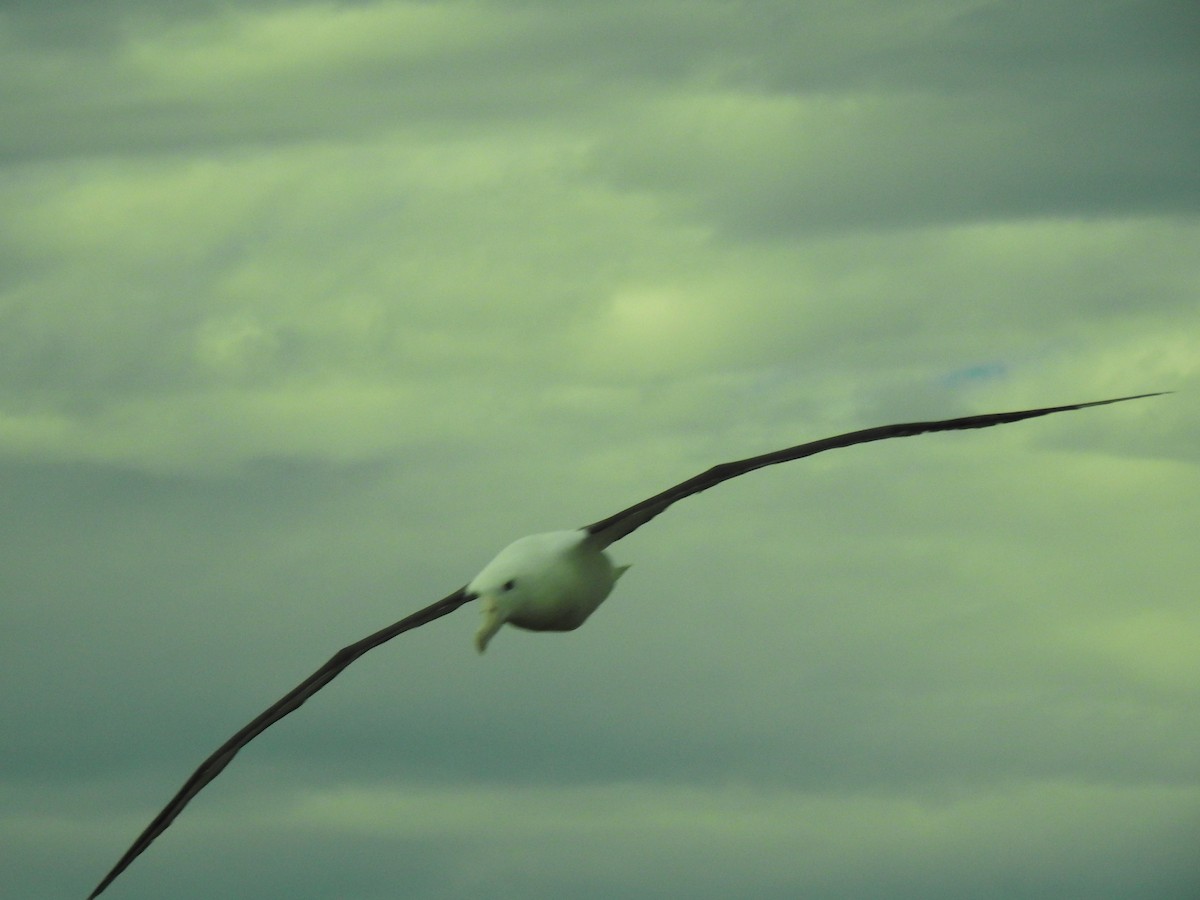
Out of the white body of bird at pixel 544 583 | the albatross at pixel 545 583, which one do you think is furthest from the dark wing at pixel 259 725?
the white body of bird at pixel 544 583

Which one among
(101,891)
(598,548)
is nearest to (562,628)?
(598,548)

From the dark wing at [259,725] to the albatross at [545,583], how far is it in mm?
11

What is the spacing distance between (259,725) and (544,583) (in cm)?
438

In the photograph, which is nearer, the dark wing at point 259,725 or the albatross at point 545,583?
the albatross at point 545,583

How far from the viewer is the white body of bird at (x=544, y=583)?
2062 centimetres

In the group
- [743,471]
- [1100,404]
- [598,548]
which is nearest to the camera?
[1100,404]

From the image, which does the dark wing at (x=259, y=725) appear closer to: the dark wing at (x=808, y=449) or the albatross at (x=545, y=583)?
the albatross at (x=545, y=583)

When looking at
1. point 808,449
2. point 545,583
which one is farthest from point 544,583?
point 808,449

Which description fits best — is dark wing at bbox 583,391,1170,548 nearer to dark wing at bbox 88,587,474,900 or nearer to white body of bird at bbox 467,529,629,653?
white body of bird at bbox 467,529,629,653

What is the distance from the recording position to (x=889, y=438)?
20531mm

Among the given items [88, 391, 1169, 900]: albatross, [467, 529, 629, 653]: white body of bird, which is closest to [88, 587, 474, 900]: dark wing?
[88, 391, 1169, 900]: albatross

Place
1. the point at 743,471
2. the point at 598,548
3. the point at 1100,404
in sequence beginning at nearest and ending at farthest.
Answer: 1. the point at 1100,404
2. the point at 743,471
3. the point at 598,548

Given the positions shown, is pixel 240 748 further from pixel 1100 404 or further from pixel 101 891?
pixel 1100 404

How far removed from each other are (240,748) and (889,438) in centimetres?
856
